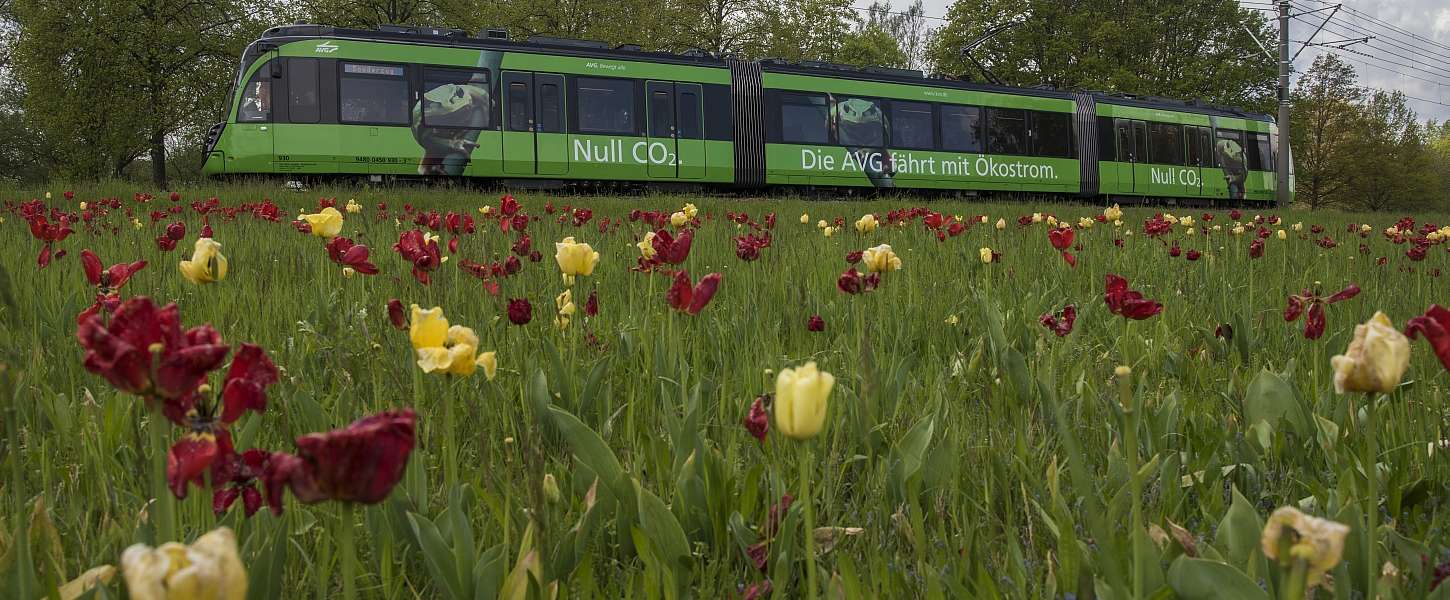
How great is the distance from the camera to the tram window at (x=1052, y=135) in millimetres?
16594

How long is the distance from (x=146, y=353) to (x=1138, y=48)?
32.6 m

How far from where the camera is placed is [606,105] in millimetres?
12969

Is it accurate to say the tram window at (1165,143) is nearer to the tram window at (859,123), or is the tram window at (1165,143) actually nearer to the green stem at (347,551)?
the tram window at (859,123)

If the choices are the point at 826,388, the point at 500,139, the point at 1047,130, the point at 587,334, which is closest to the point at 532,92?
the point at 500,139

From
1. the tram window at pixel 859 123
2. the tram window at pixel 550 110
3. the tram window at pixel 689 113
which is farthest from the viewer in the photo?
the tram window at pixel 859 123

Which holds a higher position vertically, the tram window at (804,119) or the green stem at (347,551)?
the tram window at (804,119)

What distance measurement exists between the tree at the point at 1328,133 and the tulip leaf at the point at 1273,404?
4222 centimetres

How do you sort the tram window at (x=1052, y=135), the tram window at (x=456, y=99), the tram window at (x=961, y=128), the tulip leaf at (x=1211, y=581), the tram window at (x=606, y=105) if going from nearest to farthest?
the tulip leaf at (x=1211, y=581)
the tram window at (x=456, y=99)
the tram window at (x=606, y=105)
the tram window at (x=961, y=128)
the tram window at (x=1052, y=135)

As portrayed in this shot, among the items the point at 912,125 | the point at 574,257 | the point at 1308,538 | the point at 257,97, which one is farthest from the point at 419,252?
the point at 912,125

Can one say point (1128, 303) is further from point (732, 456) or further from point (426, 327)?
point (426, 327)

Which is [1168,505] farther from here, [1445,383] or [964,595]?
[1445,383]

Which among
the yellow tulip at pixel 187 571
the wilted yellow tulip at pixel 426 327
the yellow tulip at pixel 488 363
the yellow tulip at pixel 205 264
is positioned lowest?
the yellow tulip at pixel 187 571

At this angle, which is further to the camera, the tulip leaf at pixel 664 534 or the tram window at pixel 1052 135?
the tram window at pixel 1052 135

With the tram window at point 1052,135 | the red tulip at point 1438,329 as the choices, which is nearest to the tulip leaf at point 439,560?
the red tulip at point 1438,329
